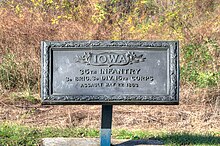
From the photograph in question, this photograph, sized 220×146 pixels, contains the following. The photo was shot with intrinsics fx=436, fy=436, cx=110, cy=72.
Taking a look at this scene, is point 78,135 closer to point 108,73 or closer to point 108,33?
point 108,73

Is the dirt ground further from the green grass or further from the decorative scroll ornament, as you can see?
the decorative scroll ornament

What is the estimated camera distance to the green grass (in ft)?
18.8

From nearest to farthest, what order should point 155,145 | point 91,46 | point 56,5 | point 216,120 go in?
point 91,46
point 155,145
point 216,120
point 56,5

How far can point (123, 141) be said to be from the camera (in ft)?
19.1

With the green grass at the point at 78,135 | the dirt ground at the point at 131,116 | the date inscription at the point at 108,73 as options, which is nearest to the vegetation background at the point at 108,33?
the dirt ground at the point at 131,116

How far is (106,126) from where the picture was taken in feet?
17.0

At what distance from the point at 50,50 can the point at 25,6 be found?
6.52 m

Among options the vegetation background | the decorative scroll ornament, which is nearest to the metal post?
the decorative scroll ornament

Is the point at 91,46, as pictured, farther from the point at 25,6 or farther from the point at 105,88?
the point at 25,6

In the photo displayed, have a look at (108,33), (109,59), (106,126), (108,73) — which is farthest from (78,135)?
(108,33)

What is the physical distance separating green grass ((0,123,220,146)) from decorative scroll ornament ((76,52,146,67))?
54.8 inches

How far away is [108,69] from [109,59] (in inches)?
4.5

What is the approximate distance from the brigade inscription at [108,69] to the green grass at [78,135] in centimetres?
105

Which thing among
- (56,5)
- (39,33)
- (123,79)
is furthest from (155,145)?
(56,5)
